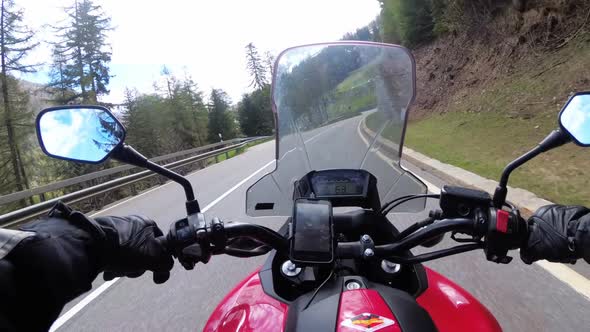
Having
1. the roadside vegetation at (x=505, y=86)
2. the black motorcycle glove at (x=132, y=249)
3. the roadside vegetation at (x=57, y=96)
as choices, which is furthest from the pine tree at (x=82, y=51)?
the black motorcycle glove at (x=132, y=249)

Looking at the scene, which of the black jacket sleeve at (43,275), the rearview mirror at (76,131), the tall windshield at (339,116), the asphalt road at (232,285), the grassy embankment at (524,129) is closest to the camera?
the black jacket sleeve at (43,275)

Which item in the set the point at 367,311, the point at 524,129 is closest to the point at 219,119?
the point at 524,129

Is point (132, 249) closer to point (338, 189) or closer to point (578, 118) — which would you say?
point (338, 189)

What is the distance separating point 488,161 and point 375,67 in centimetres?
775

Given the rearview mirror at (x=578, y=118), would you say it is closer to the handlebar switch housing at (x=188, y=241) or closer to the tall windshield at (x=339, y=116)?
the tall windshield at (x=339, y=116)

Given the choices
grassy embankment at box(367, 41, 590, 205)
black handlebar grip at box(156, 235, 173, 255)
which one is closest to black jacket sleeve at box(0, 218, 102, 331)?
black handlebar grip at box(156, 235, 173, 255)

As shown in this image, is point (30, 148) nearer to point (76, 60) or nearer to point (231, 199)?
point (76, 60)

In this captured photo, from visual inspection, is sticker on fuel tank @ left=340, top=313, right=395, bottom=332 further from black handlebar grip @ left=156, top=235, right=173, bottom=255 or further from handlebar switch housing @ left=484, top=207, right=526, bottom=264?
black handlebar grip @ left=156, top=235, right=173, bottom=255

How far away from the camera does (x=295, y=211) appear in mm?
1447

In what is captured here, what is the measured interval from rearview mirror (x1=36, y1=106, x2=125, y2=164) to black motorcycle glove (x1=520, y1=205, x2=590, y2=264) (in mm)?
1649

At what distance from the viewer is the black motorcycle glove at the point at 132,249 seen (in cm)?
144

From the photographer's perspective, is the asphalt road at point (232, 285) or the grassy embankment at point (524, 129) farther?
the grassy embankment at point (524, 129)

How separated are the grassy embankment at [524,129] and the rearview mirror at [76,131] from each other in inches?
226

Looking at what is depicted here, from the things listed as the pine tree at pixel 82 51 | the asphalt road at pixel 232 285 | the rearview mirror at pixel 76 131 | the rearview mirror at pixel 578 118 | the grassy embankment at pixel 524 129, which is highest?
the pine tree at pixel 82 51
